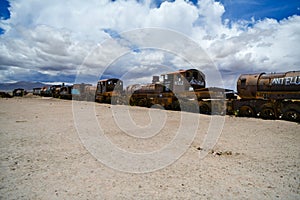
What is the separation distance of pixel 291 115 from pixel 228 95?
5.05m

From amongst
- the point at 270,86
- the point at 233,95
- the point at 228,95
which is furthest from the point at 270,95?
the point at 228,95

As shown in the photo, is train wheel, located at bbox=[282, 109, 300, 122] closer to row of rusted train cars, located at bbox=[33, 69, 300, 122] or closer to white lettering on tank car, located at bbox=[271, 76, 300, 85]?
row of rusted train cars, located at bbox=[33, 69, 300, 122]

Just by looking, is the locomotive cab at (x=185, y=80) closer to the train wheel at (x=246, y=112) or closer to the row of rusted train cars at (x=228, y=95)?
the row of rusted train cars at (x=228, y=95)

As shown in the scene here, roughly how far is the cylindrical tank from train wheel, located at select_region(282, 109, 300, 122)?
3.33 ft

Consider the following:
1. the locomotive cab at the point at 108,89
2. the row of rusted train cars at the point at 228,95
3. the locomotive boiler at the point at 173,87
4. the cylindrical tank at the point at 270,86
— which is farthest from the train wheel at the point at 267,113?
the locomotive cab at the point at 108,89

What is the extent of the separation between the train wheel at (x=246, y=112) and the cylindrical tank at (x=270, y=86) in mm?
891

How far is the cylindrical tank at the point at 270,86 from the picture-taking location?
12789 mm

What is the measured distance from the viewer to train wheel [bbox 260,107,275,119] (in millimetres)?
13922

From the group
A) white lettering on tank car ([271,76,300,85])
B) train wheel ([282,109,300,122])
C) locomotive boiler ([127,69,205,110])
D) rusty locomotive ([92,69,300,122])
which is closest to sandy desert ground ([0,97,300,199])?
train wheel ([282,109,300,122])

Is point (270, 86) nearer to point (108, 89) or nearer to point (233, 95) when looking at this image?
point (233, 95)

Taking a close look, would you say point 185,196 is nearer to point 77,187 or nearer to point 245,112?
point 77,187

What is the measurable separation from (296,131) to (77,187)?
35.2 feet

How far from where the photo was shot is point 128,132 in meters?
9.09

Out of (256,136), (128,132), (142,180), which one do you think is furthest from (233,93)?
(142,180)
